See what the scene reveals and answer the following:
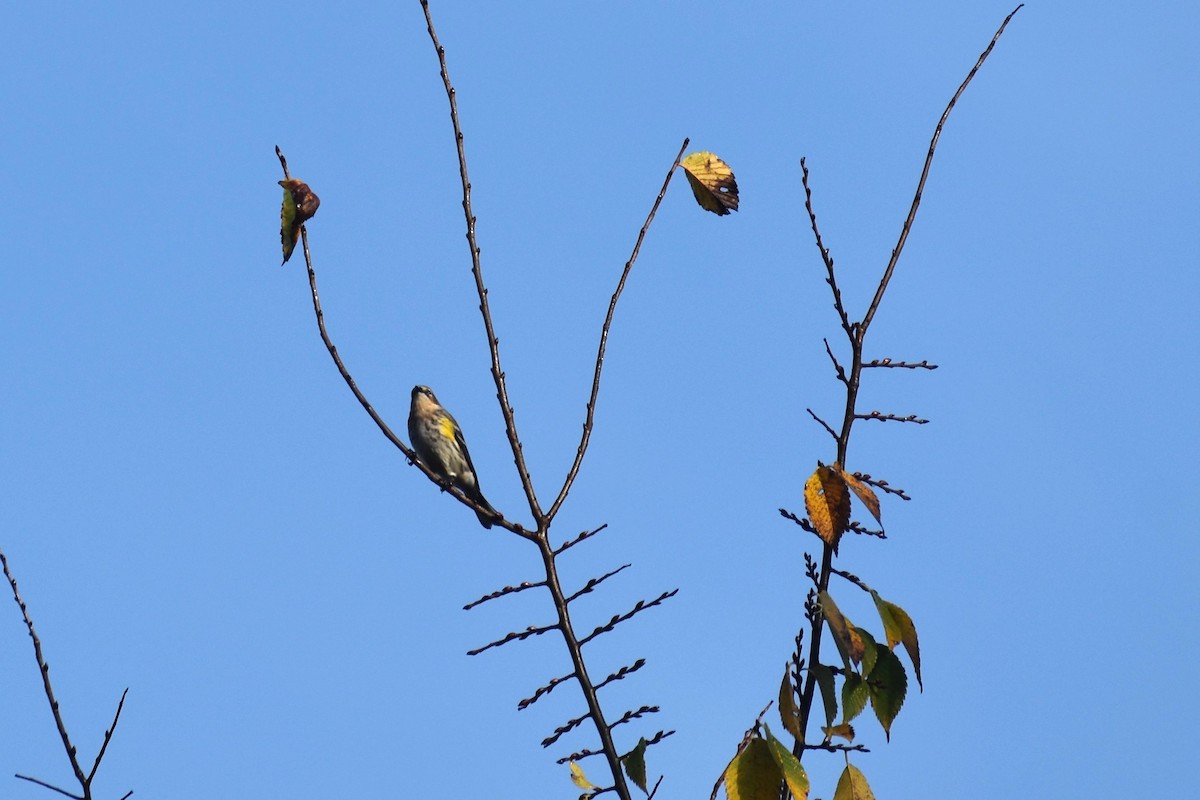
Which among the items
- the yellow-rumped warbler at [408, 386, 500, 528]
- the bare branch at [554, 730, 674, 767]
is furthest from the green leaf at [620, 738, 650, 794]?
the yellow-rumped warbler at [408, 386, 500, 528]

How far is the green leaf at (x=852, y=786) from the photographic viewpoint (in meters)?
3.12

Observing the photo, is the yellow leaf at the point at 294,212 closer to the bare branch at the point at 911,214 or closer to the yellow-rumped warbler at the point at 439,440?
the bare branch at the point at 911,214

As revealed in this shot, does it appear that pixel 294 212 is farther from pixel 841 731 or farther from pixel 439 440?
pixel 439 440

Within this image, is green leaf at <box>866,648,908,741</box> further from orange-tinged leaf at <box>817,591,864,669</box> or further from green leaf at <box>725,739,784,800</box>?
green leaf at <box>725,739,784,800</box>

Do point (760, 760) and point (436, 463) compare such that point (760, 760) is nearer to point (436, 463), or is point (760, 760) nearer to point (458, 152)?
point (458, 152)

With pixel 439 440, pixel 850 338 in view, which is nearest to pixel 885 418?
pixel 850 338

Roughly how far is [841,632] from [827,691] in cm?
22

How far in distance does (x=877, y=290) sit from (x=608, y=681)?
54.3 inches

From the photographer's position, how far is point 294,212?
158 inches

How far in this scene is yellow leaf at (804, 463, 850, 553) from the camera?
10.7 feet

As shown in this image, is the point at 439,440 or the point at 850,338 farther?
the point at 439,440

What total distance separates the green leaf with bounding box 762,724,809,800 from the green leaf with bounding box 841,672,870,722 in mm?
328

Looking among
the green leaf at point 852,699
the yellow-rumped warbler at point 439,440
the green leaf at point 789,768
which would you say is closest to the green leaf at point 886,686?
the green leaf at point 852,699

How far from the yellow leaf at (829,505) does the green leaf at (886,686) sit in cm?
32
